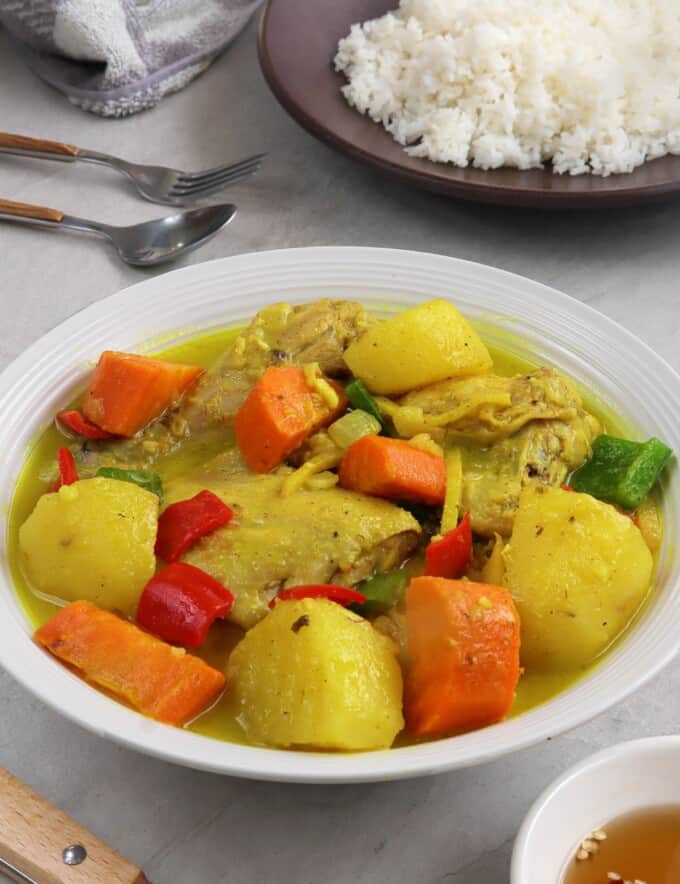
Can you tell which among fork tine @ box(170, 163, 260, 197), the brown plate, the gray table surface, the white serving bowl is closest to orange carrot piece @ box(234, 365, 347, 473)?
the white serving bowl

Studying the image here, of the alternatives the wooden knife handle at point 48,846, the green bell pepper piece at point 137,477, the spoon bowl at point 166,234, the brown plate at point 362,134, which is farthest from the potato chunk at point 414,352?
the spoon bowl at point 166,234

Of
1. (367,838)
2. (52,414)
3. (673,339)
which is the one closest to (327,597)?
(367,838)

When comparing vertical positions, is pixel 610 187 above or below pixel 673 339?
above

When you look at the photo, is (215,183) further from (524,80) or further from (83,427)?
(83,427)

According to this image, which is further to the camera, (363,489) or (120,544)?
(363,489)

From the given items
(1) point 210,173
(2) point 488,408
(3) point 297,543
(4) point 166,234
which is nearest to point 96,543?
(3) point 297,543

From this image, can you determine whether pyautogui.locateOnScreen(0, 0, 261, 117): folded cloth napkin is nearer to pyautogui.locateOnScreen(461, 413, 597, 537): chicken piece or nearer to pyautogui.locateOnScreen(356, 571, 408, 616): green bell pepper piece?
pyautogui.locateOnScreen(461, 413, 597, 537): chicken piece

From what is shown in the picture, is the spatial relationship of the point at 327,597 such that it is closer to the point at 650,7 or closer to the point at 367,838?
the point at 367,838
